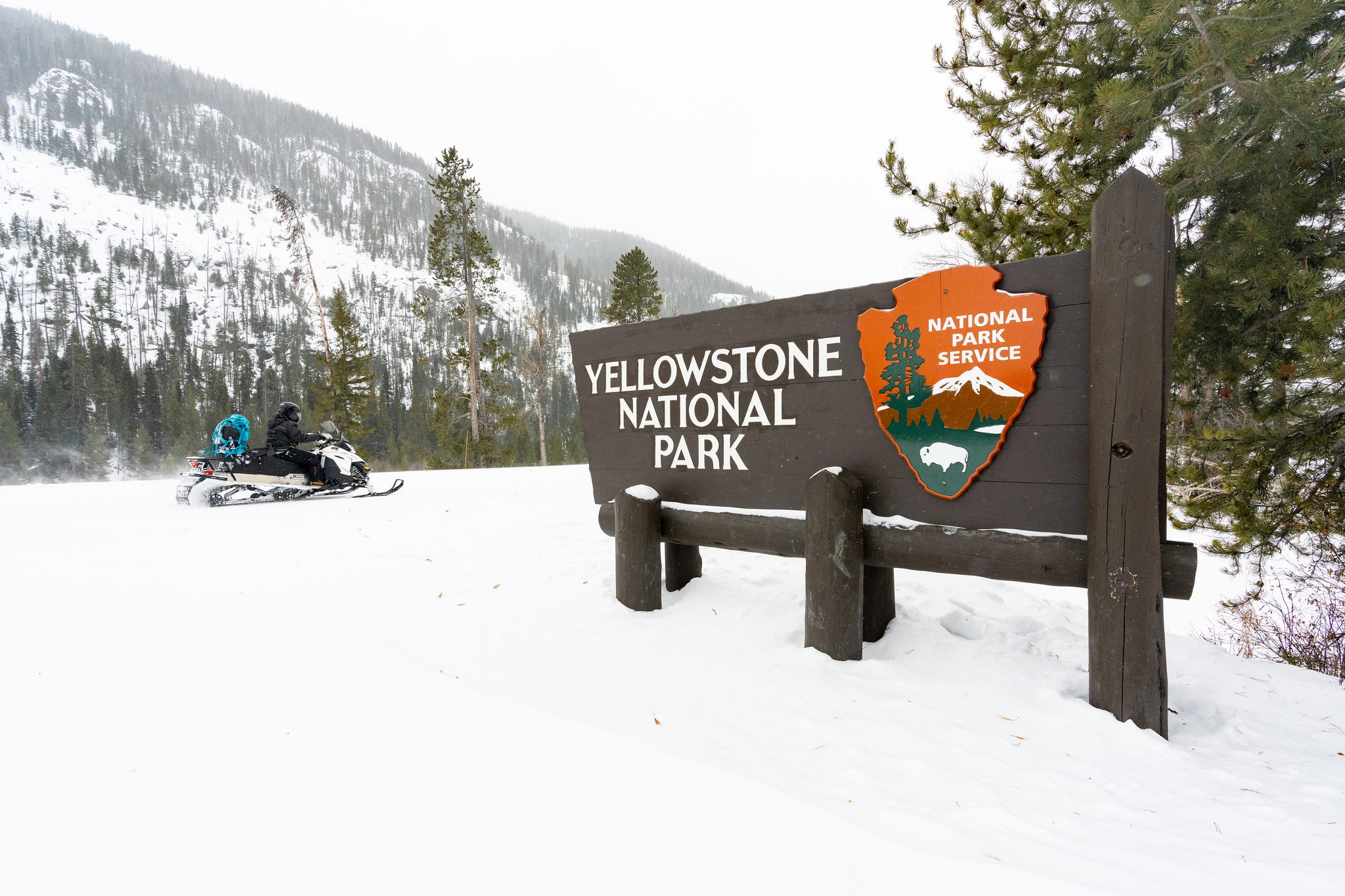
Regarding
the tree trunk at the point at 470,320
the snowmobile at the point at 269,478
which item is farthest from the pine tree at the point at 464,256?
the snowmobile at the point at 269,478

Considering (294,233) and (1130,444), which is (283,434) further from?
(294,233)

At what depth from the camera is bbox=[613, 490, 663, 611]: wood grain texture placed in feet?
12.7

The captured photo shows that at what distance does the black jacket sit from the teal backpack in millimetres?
314

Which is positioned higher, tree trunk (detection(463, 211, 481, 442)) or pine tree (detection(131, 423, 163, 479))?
tree trunk (detection(463, 211, 481, 442))

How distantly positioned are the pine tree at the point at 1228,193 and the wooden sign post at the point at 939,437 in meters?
1.73

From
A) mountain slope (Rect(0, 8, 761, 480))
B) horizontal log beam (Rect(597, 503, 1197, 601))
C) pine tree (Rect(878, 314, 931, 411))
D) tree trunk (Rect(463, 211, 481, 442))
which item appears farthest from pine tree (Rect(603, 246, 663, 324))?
pine tree (Rect(878, 314, 931, 411))

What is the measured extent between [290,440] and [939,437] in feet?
31.0

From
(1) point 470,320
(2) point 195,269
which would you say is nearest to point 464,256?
(1) point 470,320

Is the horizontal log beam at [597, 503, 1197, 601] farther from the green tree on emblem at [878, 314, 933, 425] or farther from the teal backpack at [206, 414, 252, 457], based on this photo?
the teal backpack at [206, 414, 252, 457]

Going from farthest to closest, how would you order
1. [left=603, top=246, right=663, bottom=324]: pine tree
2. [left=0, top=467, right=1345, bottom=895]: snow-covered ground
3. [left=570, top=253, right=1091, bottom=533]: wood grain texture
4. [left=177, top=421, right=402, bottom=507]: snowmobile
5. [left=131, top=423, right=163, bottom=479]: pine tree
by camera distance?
[left=131, top=423, right=163, bottom=479]: pine tree < [left=603, top=246, right=663, bottom=324]: pine tree < [left=177, top=421, right=402, bottom=507]: snowmobile < [left=570, top=253, right=1091, bottom=533]: wood grain texture < [left=0, top=467, right=1345, bottom=895]: snow-covered ground

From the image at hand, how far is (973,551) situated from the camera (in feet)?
9.21

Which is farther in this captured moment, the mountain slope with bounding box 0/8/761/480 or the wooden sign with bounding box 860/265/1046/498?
the mountain slope with bounding box 0/8/761/480

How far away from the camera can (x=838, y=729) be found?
2379 mm

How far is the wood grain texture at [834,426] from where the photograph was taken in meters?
2.63
